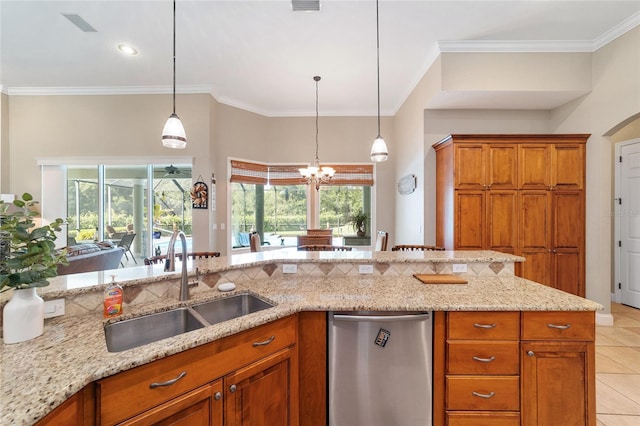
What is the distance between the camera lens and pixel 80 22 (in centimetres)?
296

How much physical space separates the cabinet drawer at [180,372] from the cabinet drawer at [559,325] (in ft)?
4.60

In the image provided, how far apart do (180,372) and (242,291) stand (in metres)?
0.72

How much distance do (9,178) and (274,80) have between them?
4679mm

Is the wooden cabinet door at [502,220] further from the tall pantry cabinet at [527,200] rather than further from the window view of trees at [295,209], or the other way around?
the window view of trees at [295,209]

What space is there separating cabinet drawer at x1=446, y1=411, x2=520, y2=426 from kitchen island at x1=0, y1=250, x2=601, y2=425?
0.58 m

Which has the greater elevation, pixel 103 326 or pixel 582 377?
pixel 103 326

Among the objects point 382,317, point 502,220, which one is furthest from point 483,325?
point 502,220

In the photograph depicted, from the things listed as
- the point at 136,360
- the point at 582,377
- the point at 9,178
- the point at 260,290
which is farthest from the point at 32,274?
the point at 9,178

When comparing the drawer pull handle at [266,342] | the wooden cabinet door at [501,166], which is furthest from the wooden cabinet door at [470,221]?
the drawer pull handle at [266,342]

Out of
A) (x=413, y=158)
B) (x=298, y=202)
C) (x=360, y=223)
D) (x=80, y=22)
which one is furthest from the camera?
(x=298, y=202)

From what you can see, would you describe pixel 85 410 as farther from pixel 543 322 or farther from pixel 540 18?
→ pixel 540 18

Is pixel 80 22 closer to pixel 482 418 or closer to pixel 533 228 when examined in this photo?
pixel 482 418

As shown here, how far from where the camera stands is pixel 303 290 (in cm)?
185

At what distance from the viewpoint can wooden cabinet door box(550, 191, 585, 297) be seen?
331 cm
